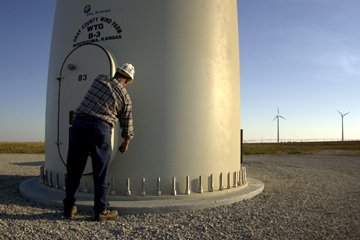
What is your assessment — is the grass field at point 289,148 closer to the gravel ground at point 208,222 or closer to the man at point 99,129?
the gravel ground at point 208,222

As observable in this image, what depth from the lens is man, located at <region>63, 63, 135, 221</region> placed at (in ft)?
13.3

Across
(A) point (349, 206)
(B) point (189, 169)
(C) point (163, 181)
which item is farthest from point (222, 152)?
(A) point (349, 206)

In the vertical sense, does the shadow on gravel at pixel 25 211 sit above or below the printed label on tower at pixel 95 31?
below

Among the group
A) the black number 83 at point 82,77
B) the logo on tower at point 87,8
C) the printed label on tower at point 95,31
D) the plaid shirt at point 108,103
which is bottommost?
the plaid shirt at point 108,103

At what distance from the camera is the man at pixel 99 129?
4066mm

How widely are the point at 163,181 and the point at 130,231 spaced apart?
56.7 inches

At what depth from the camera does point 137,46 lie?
5195 millimetres

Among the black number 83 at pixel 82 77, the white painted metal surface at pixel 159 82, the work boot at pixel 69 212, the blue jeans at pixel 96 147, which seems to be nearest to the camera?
the blue jeans at pixel 96 147

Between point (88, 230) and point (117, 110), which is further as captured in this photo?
point (117, 110)

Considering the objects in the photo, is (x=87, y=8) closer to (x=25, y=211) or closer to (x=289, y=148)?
(x=25, y=211)

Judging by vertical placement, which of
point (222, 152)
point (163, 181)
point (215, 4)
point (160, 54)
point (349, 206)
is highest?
point (215, 4)

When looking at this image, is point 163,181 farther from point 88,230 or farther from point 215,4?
point 215,4

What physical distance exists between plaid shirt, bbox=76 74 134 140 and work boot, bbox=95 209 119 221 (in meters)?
1.11

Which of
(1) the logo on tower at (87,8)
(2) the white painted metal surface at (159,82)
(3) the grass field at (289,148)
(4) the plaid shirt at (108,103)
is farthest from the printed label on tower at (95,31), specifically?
(3) the grass field at (289,148)
